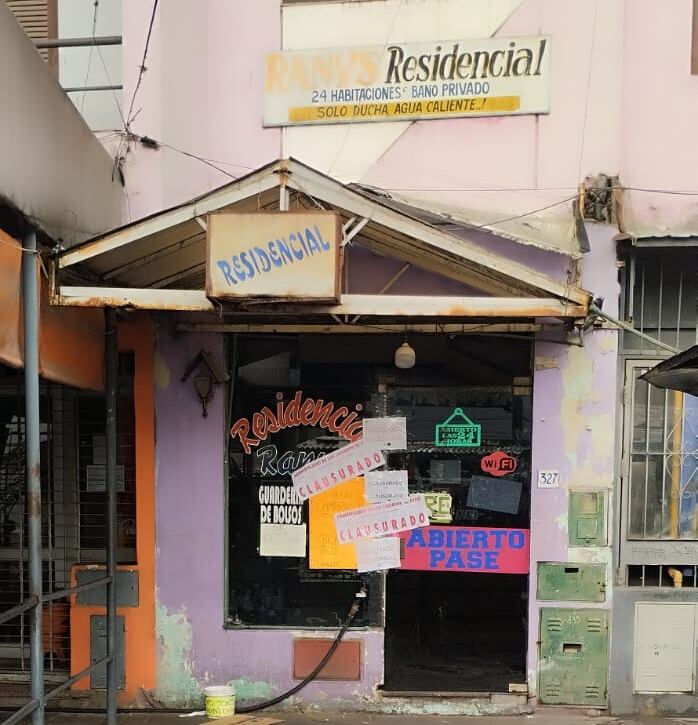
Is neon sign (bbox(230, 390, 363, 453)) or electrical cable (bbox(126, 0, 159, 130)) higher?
electrical cable (bbox(126, 0, 159, 130))

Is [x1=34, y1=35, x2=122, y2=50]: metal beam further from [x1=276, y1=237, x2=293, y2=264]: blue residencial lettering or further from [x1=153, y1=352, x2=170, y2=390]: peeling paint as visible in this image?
[x1=276, y1=237, x2=293, y2=264]: blue residencial lettering

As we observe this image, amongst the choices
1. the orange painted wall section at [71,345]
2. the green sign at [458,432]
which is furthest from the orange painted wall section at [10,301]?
the green sign at [458,432]

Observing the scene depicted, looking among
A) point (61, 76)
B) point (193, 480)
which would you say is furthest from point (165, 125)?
point (193, 480)

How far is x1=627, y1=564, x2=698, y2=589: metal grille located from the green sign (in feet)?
5.37

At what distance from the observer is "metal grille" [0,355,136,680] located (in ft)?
18.2

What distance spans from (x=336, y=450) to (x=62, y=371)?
2.16 m

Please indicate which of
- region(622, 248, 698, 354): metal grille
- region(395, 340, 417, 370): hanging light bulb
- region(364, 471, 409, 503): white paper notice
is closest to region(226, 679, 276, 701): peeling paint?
region(364, 471, 409, 503): white paper notice

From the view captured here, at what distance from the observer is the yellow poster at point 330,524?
5375 mm

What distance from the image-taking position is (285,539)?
542 centimetres

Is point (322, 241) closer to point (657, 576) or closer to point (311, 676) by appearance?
point (311, 676)

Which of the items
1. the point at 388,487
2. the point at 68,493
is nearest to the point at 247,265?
the point at 388,487

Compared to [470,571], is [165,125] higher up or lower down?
higher up

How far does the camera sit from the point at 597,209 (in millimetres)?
5059

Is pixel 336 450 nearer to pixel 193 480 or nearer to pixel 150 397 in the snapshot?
pixel 193 480
